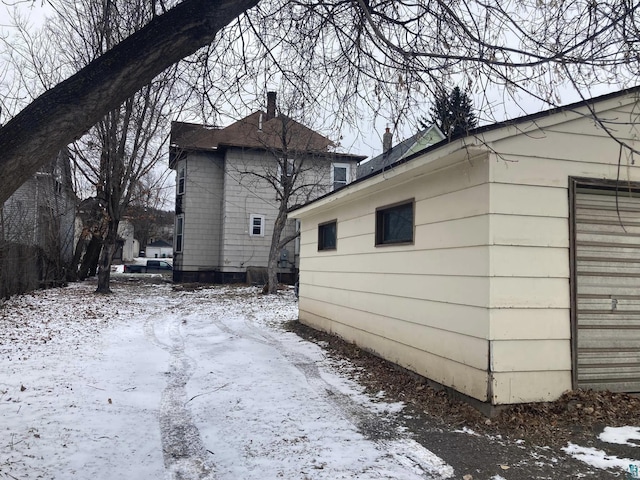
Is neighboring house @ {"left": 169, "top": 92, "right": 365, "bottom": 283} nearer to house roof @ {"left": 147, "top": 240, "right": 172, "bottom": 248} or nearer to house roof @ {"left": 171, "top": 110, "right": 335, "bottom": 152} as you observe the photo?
house roof @ {"left": 171, "top": 110, "right": 335, "bottom": 152}

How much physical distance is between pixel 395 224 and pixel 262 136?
15.0 metres

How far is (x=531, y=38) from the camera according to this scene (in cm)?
420

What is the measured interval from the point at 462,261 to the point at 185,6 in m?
3.40

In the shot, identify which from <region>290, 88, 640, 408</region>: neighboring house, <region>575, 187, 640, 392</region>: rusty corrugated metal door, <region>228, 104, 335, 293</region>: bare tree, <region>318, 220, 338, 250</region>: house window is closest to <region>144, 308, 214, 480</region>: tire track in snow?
<region>290, 88, 640, 408</region>: neighboring house

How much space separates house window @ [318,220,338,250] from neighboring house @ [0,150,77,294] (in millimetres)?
6864

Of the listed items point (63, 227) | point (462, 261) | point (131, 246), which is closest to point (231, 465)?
point (462, 261)

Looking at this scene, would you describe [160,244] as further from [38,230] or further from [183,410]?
[183,410]

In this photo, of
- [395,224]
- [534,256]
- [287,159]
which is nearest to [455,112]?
[534,256]

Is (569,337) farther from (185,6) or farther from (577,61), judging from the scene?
(185,6)

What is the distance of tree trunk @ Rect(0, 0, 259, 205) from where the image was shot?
8.26 ft

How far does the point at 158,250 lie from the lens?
69812mm

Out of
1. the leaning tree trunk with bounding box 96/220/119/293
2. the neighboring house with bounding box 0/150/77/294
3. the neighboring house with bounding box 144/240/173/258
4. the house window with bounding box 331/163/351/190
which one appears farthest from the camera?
the neighboring house with bounding box 144/240/173/258

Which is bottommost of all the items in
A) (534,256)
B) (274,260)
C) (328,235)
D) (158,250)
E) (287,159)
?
(274,260)

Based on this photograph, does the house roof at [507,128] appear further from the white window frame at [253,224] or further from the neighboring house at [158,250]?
the neighboring house at [158,250]
